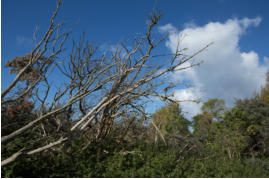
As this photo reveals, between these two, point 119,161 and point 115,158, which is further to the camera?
point 115,158

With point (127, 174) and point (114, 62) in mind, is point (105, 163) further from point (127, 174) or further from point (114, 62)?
point (114, 62)

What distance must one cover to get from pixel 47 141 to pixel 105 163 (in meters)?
1.80

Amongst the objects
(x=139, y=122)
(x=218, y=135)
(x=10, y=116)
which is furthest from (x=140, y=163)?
(x=218, y=135)

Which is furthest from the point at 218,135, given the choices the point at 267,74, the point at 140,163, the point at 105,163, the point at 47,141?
the point at 267,74

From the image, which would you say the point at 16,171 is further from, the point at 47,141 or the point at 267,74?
the point at 267,74

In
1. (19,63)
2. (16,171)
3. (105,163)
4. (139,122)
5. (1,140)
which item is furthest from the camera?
(139,122)

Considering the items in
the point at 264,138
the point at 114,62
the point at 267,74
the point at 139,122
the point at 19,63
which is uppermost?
the point at 267,74

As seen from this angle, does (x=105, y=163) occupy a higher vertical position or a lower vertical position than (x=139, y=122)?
lower

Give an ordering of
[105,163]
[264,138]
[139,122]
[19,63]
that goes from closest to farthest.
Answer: [105,163] → [19,63] → [139,122] → [264,138]

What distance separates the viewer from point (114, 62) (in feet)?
17.5

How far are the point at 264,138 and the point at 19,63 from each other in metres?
15.5

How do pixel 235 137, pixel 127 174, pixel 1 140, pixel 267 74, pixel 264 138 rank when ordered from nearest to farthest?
pixel 1 140 < pixel 127 174 < pixel 235 137 < pixel 264 138 < pixel 267 74

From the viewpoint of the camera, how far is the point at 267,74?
2758cm

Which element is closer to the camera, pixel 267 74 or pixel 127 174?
pixel 127 174
